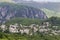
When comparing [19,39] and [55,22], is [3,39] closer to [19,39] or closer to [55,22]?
[19,39]

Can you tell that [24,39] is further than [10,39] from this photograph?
Yes

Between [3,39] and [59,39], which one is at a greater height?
[3,39]

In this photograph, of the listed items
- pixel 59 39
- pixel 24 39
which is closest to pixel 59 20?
pixel 59 39

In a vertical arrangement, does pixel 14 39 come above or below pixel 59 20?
above

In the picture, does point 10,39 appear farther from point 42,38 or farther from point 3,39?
point 42,38

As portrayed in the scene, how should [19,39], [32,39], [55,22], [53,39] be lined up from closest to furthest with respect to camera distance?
[19,39]
[32,39]
[53,39]
[55,22]

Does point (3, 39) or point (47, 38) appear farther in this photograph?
point (47, 38)

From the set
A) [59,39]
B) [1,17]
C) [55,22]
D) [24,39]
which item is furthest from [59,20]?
[24,39]

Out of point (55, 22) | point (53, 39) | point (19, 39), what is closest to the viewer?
point (19, 39)

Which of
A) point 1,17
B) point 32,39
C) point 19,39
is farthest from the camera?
point 1,17
